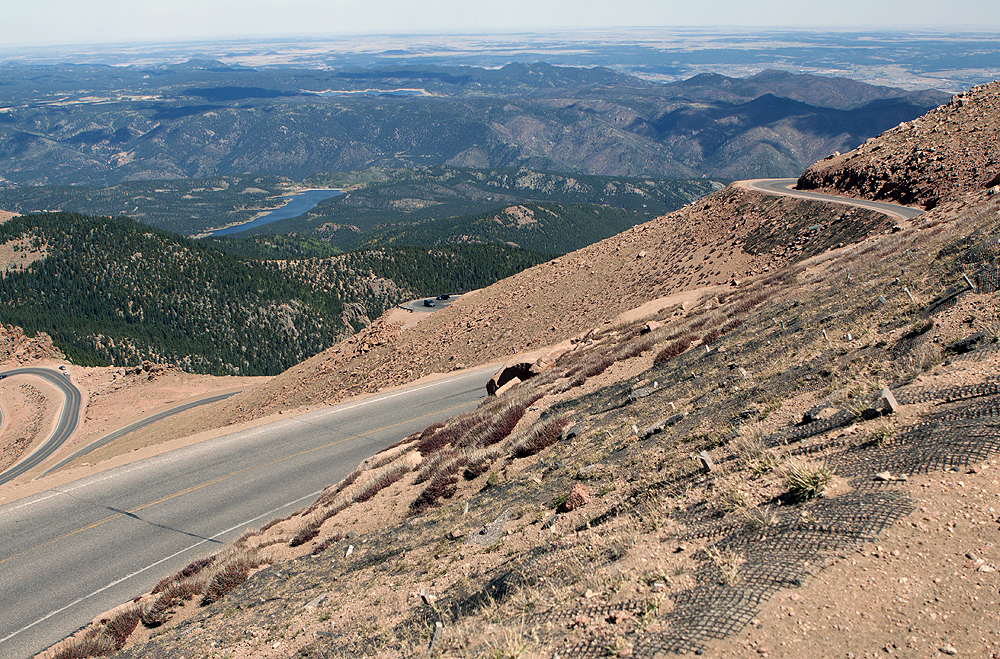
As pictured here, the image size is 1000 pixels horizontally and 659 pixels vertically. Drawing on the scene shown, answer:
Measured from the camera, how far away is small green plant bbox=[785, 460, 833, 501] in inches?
265

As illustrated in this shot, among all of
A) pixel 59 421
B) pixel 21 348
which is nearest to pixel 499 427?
pixel 59 421

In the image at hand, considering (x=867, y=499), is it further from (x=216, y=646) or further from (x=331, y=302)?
(x=331, y=302)

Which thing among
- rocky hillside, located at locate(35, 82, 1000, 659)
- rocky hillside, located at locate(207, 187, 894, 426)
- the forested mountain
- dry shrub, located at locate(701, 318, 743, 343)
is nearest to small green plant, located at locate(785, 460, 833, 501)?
rocky hillside, located at locate(35, 82, 1000, 659)

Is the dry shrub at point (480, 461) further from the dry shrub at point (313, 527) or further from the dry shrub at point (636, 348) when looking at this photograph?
the dry shrub at point (636, 348)

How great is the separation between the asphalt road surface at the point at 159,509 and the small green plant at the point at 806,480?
16.7 m

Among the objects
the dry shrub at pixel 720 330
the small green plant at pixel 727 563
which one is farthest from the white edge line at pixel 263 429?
the small green plant at pixel 727 563

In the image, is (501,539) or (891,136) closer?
(501,539)

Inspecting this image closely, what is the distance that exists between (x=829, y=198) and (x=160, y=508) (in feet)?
137

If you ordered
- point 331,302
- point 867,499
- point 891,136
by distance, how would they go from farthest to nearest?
point 331,302, point 891,136, point 867,499

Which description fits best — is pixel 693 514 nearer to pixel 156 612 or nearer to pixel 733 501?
pixel 733 501

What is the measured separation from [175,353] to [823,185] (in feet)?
329

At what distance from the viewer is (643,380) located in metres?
16.0

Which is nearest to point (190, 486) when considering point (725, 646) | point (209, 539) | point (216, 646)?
point (209, 539)

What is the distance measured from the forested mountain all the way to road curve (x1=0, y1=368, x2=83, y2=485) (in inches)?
830
